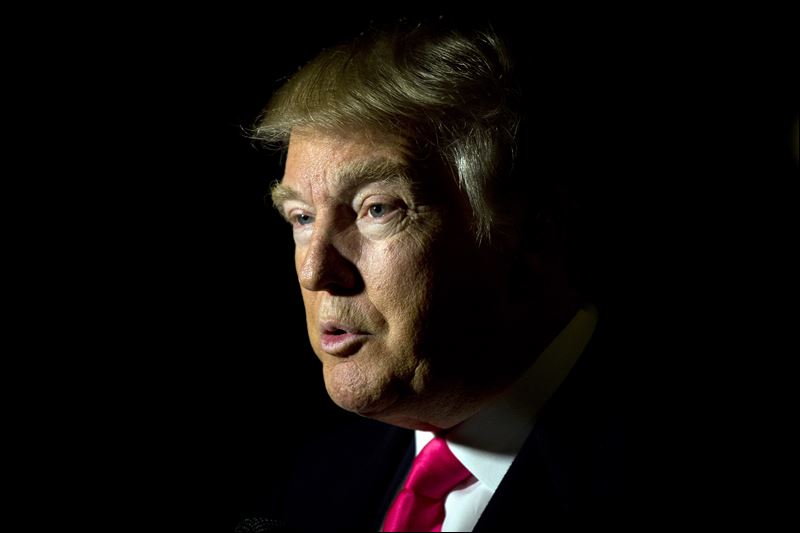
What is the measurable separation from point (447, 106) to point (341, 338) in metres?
0.49

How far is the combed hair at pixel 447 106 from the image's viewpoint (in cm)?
141

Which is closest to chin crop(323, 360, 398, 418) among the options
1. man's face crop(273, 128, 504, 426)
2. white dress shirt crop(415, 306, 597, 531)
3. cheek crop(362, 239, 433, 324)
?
man's face crop(273, 128, 504, 426)

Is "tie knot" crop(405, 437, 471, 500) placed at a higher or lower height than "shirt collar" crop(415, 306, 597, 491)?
lower

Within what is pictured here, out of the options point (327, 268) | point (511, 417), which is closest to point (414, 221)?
point (327, 268)

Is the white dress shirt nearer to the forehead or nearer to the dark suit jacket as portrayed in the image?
the dark suit jacket

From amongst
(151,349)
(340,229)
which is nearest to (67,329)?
(151,349)

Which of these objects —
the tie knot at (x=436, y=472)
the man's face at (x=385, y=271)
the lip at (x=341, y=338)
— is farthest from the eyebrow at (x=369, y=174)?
the tie knot at (x=436, y=472)

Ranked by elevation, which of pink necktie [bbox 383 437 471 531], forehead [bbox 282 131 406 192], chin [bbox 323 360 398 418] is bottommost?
pink necktie [bbox 383 437 471 531]

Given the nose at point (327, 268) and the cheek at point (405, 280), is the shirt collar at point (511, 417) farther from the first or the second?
the nose at point (327, 268)

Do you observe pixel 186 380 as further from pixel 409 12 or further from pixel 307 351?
pixel 409 12

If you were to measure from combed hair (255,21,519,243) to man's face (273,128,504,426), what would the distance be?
39mm

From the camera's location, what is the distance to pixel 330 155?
1.44m

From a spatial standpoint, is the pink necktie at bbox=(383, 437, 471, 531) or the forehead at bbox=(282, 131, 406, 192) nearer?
the forehead at bbox=(282, 131, 406, 192)

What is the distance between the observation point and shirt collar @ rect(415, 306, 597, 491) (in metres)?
1.55
